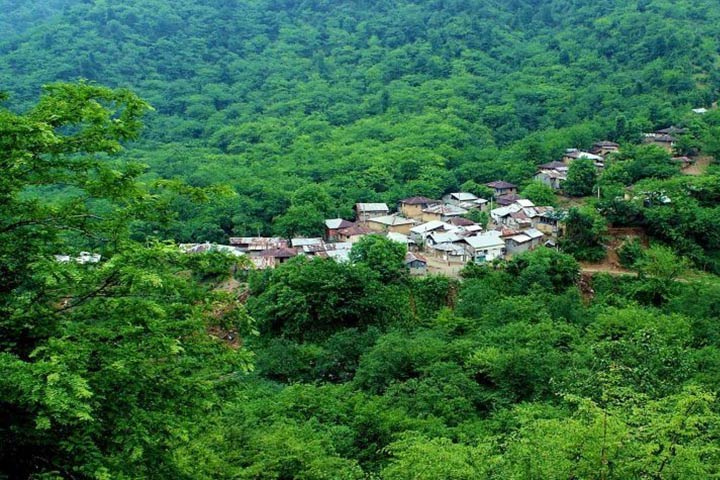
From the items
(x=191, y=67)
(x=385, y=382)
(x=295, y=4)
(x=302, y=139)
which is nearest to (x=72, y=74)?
(x=191, y=67)

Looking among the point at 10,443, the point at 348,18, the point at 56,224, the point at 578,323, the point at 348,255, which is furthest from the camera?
the point at 348,18

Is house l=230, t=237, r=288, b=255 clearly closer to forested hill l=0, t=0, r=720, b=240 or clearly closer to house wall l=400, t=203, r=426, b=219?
forested hill l=0, t=0, r=720, b=240

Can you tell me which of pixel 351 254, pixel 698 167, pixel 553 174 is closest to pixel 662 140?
pixel 698 167

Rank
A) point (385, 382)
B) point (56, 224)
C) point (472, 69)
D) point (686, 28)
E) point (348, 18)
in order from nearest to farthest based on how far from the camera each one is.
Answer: point (56, 224) → point (385, 382) → point (686, 28) → point (472, 69) → point (348, 18)

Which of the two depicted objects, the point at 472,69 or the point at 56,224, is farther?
the point at 472,69

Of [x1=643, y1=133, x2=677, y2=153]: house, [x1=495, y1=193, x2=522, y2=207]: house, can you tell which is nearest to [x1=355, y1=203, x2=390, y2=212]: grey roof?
[x1=495, y1=193, x2=522, y2=207]: house

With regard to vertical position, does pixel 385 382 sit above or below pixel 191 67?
above

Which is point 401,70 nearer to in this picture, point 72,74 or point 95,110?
point 72,74
